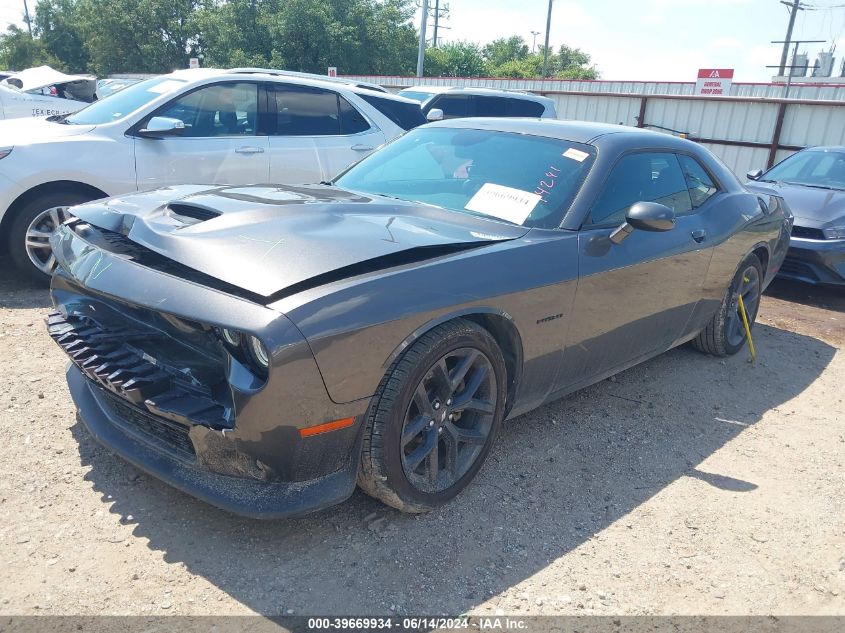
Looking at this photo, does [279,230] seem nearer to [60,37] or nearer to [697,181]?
[697,181]

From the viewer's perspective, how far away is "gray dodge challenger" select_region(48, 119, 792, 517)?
7.69ft

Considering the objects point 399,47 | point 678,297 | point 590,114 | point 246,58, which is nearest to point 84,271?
point 678,297

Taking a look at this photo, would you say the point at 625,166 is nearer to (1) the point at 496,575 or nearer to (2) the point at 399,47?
(1) the point at 496,575

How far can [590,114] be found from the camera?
17.6 meters

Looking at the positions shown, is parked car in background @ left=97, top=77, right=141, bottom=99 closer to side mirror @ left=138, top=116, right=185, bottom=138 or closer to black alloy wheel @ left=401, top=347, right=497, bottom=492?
side mirror @ left=138, top=116, right=185, bottom=138

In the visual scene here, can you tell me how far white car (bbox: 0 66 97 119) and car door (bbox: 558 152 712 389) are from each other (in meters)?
8.82

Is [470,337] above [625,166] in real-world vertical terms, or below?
below

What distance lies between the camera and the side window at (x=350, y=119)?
22.3 ft

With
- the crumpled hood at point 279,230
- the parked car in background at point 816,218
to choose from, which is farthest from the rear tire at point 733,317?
the crumpled hood at point 279,230

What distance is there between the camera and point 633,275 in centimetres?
361

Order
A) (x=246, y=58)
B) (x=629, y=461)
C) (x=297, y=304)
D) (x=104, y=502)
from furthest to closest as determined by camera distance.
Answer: (x=246, y=58) < (x=629, y=461) < (x=104, y=502) < (x=297, y=304)

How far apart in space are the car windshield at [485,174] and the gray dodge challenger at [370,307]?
0.04ft

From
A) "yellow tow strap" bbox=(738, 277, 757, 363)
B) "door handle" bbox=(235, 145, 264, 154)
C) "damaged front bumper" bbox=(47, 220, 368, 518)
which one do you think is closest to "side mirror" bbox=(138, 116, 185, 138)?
"door handle" bbox=(235, 145, 264, 154)

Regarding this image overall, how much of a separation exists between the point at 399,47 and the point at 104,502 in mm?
44384
